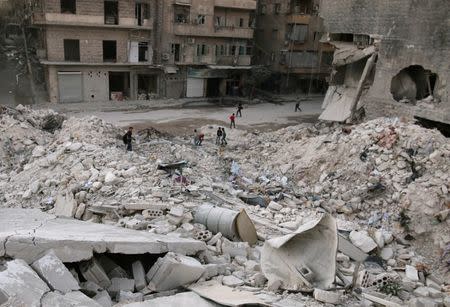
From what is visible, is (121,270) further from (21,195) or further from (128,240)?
(21,195)

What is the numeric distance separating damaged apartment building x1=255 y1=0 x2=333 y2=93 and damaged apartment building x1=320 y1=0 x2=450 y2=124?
10.7 metres

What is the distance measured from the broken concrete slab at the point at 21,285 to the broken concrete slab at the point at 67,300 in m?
0.07

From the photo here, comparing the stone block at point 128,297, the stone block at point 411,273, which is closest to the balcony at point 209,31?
the stone block at point 411,273

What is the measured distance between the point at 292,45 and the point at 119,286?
105ft

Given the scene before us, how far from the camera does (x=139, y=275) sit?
20.5ft

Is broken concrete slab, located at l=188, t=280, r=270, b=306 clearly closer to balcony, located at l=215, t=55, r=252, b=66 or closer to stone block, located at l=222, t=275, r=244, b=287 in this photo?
stone block, located at l=222, t=275, r=244, b=287

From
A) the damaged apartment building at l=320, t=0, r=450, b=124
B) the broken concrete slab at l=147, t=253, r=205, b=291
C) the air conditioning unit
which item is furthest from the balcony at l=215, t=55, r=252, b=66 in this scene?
the broken concrete slab at l=147, t=253, r=205, b=291

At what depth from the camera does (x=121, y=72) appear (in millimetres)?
30875

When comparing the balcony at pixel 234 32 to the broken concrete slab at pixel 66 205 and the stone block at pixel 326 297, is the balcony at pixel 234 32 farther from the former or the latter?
the stone block at pixel 326 297

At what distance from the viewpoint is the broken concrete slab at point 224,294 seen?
5547 mm

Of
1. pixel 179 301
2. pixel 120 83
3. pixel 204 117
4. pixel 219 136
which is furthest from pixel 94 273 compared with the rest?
pixel 120 83

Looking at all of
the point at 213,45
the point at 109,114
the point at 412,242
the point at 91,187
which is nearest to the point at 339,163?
the point at 412,242

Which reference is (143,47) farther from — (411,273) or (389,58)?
(411,273)

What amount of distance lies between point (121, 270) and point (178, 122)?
1955cm
